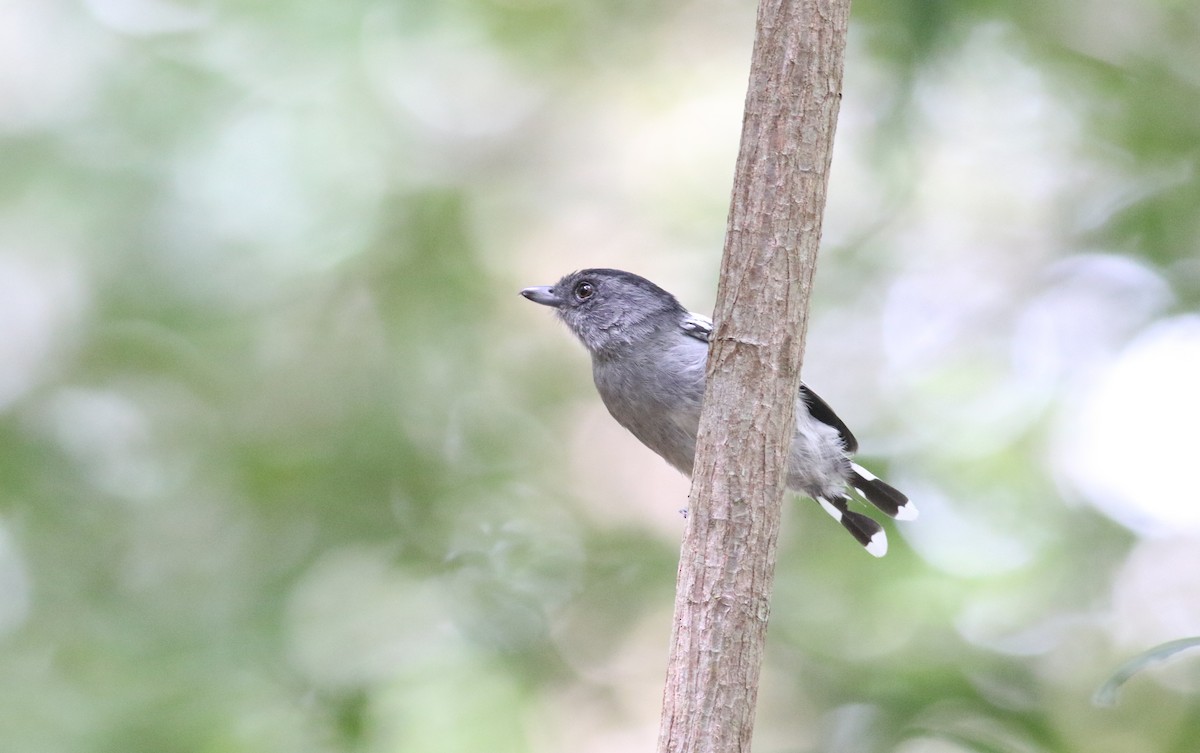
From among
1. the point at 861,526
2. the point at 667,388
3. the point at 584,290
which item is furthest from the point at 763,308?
the point at 861,526

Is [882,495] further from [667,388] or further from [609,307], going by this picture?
[609,307]

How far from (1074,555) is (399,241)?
3.92 meters

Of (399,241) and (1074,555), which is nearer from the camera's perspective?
(1074,555)

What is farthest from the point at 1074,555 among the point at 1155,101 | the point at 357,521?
the point at 357,521

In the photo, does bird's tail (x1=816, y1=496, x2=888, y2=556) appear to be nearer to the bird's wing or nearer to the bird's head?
the bird's wing

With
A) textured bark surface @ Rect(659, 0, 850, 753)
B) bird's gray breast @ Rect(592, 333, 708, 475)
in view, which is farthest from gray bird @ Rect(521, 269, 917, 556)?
textured bark surface @ Rect(659, 0, 850, 753)

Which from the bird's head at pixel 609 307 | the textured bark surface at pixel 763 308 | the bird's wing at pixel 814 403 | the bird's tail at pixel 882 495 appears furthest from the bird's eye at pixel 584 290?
the textured bark surface at pixel 763 308

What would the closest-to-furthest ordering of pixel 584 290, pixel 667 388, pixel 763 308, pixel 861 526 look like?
pixel 763 308 < pixel 667 388 < pixel 584 290 < pixel 861 526

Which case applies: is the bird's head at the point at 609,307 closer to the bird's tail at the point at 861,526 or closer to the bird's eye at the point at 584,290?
the bird's eye at the point at 584,290

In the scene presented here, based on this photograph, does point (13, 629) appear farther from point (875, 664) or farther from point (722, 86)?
point (722, 86)

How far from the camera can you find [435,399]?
6.19 m

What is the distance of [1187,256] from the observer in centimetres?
554

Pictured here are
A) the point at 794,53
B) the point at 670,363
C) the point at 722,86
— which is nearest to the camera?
the point at 794,53

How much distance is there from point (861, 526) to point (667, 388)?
1483 mm
